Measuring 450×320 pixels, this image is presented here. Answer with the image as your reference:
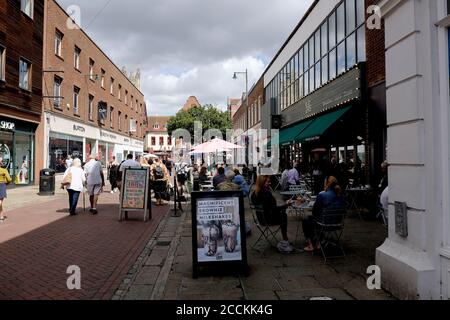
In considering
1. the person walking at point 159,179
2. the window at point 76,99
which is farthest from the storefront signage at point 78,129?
the person walking at point 159,179

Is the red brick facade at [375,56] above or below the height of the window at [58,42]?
below

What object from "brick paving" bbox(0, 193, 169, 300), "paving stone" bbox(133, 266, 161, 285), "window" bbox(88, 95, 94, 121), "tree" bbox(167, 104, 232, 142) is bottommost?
"paving stone" bbox(133, 266, 161, 285)

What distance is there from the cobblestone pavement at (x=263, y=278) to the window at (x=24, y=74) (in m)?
15.0

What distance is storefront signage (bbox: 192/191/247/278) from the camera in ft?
17.5

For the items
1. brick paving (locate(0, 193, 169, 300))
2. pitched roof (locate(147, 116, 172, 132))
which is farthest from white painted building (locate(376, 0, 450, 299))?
pitched roof (locate(147, 116, 172, 132))

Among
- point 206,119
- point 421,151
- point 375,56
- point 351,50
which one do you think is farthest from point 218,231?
point 206,119

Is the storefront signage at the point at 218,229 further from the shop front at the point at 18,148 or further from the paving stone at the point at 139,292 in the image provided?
the shop front at the point at 18,148

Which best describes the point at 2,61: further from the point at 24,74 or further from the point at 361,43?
the point at 361,43

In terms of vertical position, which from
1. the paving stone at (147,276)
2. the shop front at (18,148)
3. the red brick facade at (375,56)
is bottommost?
the paving stone at (147,276)

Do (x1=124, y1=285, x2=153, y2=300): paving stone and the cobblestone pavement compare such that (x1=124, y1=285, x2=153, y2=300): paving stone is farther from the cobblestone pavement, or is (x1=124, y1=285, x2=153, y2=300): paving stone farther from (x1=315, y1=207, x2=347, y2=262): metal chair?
(x1=315, y1=207, x2=347, y2=262): metal chair

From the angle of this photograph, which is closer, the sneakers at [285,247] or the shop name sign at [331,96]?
the sneakers at [285,247]

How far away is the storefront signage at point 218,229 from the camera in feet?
17.5


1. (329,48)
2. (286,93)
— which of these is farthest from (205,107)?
(329,48)

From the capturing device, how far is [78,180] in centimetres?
1047
